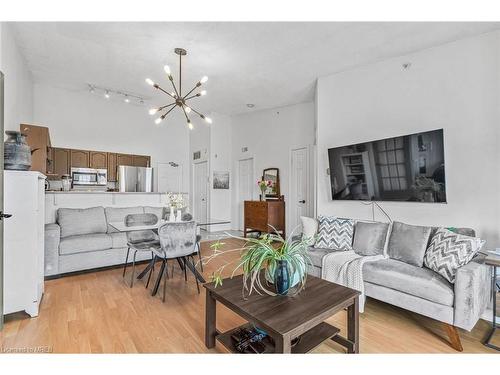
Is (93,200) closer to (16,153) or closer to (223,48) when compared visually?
(16,153)

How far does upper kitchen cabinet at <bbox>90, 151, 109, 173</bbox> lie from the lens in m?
5.98

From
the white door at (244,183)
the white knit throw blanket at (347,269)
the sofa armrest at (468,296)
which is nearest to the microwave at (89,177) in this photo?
the white door at (244,183)

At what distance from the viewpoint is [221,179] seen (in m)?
6.94

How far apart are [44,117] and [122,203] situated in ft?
9.66

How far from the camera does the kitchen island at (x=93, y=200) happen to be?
12.8 feet

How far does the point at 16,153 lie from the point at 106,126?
454 cm

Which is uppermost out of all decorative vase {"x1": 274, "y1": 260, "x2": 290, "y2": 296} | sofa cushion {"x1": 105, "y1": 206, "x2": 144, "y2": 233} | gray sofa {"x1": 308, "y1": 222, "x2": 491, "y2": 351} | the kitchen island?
the kitchen island

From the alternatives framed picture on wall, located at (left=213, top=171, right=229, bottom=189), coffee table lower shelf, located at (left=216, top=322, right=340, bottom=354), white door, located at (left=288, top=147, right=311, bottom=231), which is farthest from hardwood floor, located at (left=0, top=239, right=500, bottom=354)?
framed picture on wall, located at (left=213, top=171, right=229, bottom=189)

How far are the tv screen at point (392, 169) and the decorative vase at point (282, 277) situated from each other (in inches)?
94.5

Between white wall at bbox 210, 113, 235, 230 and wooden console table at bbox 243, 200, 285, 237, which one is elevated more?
white wall at bbox 210, 113, 235, 230

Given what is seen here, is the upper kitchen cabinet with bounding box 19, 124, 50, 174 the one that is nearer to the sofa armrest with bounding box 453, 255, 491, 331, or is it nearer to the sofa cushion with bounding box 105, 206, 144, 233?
the sofa cushion with bounding box 105, 206, 144, 233

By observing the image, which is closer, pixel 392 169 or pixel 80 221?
pixel 392 169

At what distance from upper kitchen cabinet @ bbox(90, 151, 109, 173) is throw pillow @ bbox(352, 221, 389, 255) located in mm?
5880

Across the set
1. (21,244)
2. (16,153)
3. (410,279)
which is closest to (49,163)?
(16,153)
